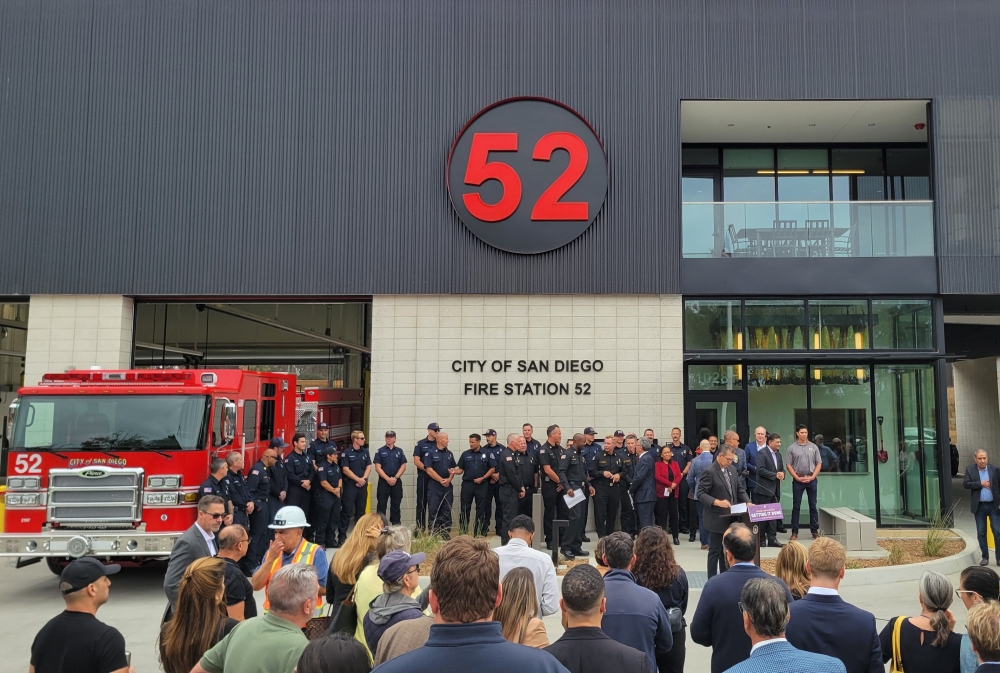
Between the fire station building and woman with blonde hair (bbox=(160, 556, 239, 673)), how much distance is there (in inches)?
465

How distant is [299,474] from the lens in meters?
13.8

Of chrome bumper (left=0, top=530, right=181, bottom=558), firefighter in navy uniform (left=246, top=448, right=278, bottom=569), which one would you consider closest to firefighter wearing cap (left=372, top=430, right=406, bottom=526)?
firefighter in navy uniform (left=246, top=448, right=278, bottom=569)

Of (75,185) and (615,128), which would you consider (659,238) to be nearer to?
(615,128)

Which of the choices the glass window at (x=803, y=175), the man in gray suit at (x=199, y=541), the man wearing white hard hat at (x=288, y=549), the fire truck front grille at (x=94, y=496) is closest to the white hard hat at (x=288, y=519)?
the man wearing white hard hat at (x=288, y=549)

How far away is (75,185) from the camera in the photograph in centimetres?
1692

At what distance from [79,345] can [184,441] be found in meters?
7.50

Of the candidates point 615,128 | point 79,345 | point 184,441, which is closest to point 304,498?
point 184,441

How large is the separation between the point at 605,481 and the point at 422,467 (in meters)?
3.57

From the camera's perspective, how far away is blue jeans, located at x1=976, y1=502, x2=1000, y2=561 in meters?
12.7

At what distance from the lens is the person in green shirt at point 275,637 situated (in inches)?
152

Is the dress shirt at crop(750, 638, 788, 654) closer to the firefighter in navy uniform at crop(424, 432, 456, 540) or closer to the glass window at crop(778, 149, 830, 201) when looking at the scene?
the firefighter in navy uniform at crop(424, 432, 456, 540)

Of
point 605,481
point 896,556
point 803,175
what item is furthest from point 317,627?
point 803,175

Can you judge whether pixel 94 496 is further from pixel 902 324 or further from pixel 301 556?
pixel 902 324

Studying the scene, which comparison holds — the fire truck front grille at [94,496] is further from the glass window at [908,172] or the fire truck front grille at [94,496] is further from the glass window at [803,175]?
the glass window at [908,172]
